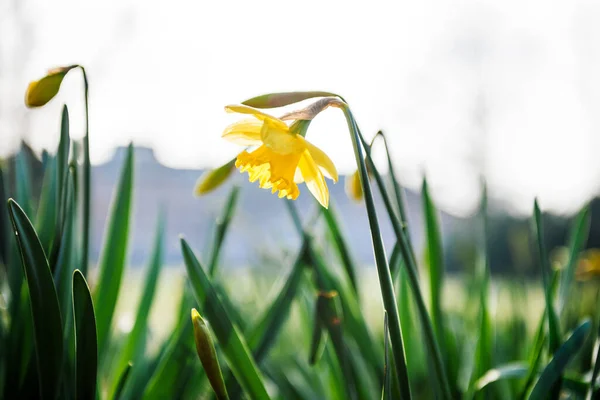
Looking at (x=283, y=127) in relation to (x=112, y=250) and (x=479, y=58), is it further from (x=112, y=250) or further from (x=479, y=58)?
(x=479, y=58)

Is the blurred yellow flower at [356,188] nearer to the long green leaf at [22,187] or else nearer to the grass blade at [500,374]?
the grass blade at [500,374]

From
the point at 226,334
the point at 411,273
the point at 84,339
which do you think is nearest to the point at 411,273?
the point at 411,273

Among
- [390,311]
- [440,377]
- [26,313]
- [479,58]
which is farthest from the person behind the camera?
[479,58]

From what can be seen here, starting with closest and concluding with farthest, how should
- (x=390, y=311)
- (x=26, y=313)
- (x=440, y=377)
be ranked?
(x=390, y=311) → (x=440, y=377) → (x=26, y=313)

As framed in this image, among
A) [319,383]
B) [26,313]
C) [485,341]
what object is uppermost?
[26,313]

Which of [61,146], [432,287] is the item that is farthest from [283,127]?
[432,287]

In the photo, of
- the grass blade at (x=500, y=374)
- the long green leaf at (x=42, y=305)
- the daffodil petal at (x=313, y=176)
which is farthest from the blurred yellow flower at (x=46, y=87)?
the grass blade at (x=500, y=374)

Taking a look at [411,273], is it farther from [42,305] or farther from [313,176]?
[42,305]
